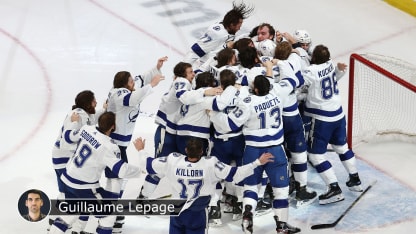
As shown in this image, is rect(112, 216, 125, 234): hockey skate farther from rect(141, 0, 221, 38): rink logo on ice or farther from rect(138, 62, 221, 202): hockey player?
rect(141, 0, 221, 38): rink logo on ice

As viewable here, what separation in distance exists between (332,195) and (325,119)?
1.93 ft

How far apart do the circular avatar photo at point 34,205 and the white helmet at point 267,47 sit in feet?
6.45

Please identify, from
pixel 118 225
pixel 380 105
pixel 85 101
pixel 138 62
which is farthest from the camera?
pixel 138 62

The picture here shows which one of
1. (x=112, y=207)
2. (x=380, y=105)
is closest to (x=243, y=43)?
(x=112, y=207)

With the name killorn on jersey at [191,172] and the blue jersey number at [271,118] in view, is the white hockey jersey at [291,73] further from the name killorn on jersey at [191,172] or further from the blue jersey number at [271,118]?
the name killorn on jersey at [191,172]

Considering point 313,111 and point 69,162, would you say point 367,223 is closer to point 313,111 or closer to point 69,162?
point 313,111

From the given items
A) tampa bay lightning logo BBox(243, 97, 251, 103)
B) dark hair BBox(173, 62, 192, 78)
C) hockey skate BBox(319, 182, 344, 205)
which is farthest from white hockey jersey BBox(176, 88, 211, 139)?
hockey skate BBox(319, 182, 344, 205)

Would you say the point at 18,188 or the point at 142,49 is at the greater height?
the point at 142,49

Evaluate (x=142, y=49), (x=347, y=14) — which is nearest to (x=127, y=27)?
(x=142, y=49)

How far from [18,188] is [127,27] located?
3.22 metres

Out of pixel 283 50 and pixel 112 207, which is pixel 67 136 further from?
pixel 283 50

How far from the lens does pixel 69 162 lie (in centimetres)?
648

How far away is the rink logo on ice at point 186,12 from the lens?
1033 centimetres

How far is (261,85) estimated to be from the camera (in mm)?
6477
